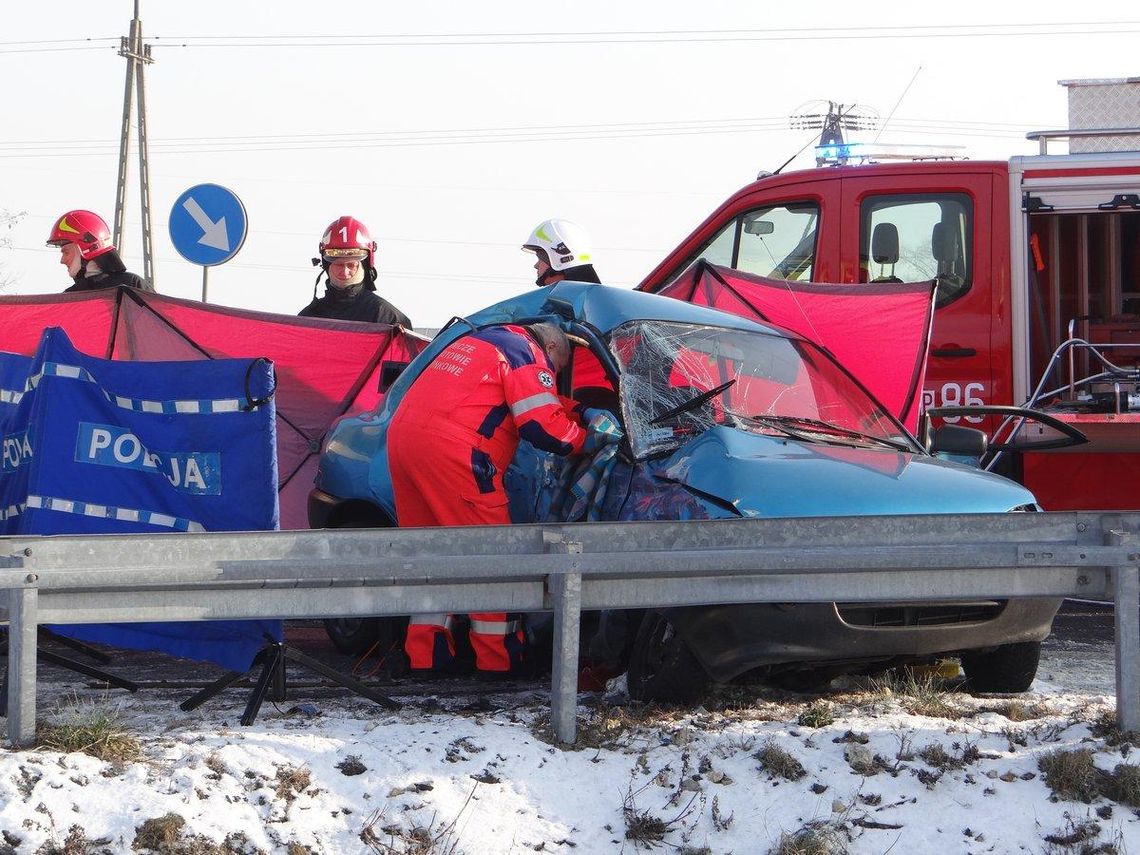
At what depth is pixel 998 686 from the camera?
5.93 meters

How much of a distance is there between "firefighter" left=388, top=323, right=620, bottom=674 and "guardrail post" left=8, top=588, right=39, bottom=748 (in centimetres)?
193

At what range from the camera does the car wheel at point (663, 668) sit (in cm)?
527

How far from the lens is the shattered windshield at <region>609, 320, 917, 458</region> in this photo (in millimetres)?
5910

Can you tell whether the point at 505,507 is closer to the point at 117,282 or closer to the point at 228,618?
the point at 228,618

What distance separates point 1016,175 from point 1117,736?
521 cm

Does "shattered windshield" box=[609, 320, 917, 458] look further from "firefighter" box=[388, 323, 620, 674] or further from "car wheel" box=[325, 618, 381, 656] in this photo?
"car wheel" box=[325, 618, 381, 656]

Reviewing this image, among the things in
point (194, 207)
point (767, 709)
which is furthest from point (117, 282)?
point (767, 709)

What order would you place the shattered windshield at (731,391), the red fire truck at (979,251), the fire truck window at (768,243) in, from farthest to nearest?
1. the fire truck window at (768,243)
2. the red fire truck at (979,251)
3. the shattered windshield at (731,391)

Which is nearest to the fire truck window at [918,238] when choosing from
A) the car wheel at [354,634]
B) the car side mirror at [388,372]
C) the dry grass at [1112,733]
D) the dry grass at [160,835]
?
the car side mirror at [388,372]

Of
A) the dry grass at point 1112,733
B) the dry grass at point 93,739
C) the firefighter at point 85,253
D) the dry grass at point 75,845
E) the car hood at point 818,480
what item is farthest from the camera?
the firefighter at point 85,253

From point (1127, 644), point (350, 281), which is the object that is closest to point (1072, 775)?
point (1127, 644)

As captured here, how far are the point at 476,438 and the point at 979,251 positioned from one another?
4353 mm

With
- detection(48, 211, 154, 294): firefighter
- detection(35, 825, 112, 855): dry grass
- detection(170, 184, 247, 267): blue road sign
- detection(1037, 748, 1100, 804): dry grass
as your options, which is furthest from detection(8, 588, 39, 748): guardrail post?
detection(170, 184, 247, 267): blue road sign

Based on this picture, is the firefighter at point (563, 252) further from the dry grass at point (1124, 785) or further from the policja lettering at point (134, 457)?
the dry grass at point (1124, 785)
